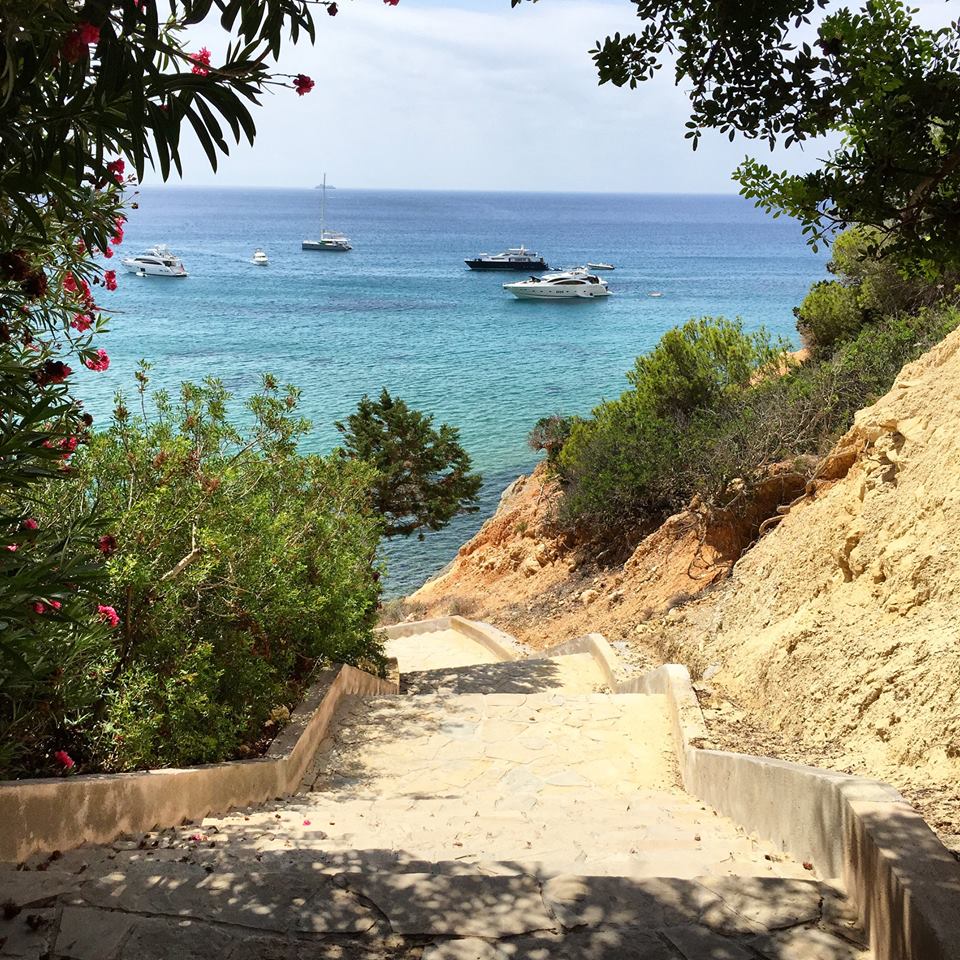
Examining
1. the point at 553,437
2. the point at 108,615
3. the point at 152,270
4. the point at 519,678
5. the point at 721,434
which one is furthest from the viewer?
the point at 152,270

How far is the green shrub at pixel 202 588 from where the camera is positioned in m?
5.44

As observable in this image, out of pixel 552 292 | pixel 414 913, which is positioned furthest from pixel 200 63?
pixel 552 292

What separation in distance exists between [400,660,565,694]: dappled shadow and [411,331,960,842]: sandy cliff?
1.09m

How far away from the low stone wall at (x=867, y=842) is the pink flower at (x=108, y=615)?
3426 millimetres

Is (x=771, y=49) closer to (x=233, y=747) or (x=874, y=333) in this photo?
(x=233, y=747)

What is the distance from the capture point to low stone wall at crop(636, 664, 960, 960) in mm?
3146

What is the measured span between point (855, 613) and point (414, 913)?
15.5ft

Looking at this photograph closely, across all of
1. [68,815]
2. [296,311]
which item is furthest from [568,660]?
[296,311]

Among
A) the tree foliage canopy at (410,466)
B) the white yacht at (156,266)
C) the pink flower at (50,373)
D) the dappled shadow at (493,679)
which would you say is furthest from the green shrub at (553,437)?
the white yacht at (156,266)

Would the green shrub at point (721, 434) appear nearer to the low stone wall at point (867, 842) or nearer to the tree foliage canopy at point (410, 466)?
the tree foliage canopy at point (410, 466)

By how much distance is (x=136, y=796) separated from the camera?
4.77 meters

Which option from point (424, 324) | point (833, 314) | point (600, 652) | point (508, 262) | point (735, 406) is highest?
point (508, 262)

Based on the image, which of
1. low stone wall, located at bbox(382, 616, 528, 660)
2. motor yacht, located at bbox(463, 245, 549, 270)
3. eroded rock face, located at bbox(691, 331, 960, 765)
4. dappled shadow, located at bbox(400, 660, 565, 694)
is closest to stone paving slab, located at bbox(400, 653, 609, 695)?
dappled shadow, located at bbox(400, 660, 565, 694)

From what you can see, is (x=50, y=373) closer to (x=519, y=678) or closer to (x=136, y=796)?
(x=136, y=796)
